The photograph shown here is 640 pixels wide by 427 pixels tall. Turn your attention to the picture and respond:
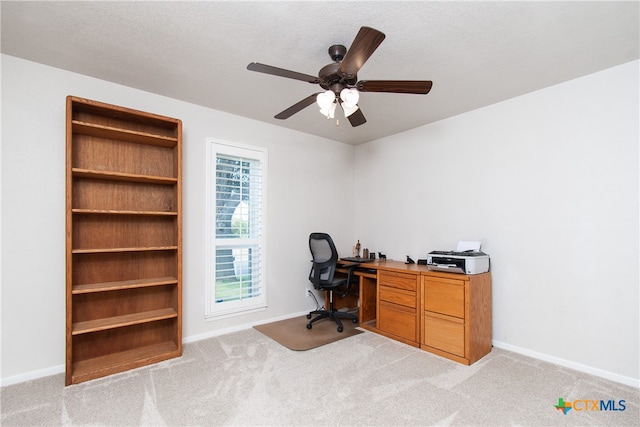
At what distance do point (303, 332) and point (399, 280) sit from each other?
1269 mm

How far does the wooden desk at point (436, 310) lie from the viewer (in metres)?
2.89

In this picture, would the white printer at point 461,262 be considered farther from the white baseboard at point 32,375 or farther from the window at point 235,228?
the white baseboard at point 32,375

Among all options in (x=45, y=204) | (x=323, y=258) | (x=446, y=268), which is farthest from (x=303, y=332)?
(x=45, y=204)

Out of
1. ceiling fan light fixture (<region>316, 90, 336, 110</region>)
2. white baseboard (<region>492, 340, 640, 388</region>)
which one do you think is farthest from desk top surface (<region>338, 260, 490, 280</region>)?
ceiling fan light fixture (<region>316, 90, 336, 110</region>)

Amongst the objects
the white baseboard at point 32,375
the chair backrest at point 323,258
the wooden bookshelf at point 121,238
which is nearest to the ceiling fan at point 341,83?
the wooden bookshelf at point 121,238

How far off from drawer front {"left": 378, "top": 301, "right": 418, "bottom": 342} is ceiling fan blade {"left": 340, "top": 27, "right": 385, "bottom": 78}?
2.49 meters

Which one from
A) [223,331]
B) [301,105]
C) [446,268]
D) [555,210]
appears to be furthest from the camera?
[223,331]

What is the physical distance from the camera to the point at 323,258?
152 inches

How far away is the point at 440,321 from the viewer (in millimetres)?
3053

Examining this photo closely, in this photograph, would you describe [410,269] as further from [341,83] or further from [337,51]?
[337,51]

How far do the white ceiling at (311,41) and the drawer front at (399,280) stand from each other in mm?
1880

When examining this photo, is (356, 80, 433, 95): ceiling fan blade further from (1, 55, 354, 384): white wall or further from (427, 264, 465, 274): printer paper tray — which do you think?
(1, 55, 354, 384): white wall

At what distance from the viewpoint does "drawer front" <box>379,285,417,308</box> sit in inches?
130

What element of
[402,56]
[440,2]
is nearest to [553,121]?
[402,56]
